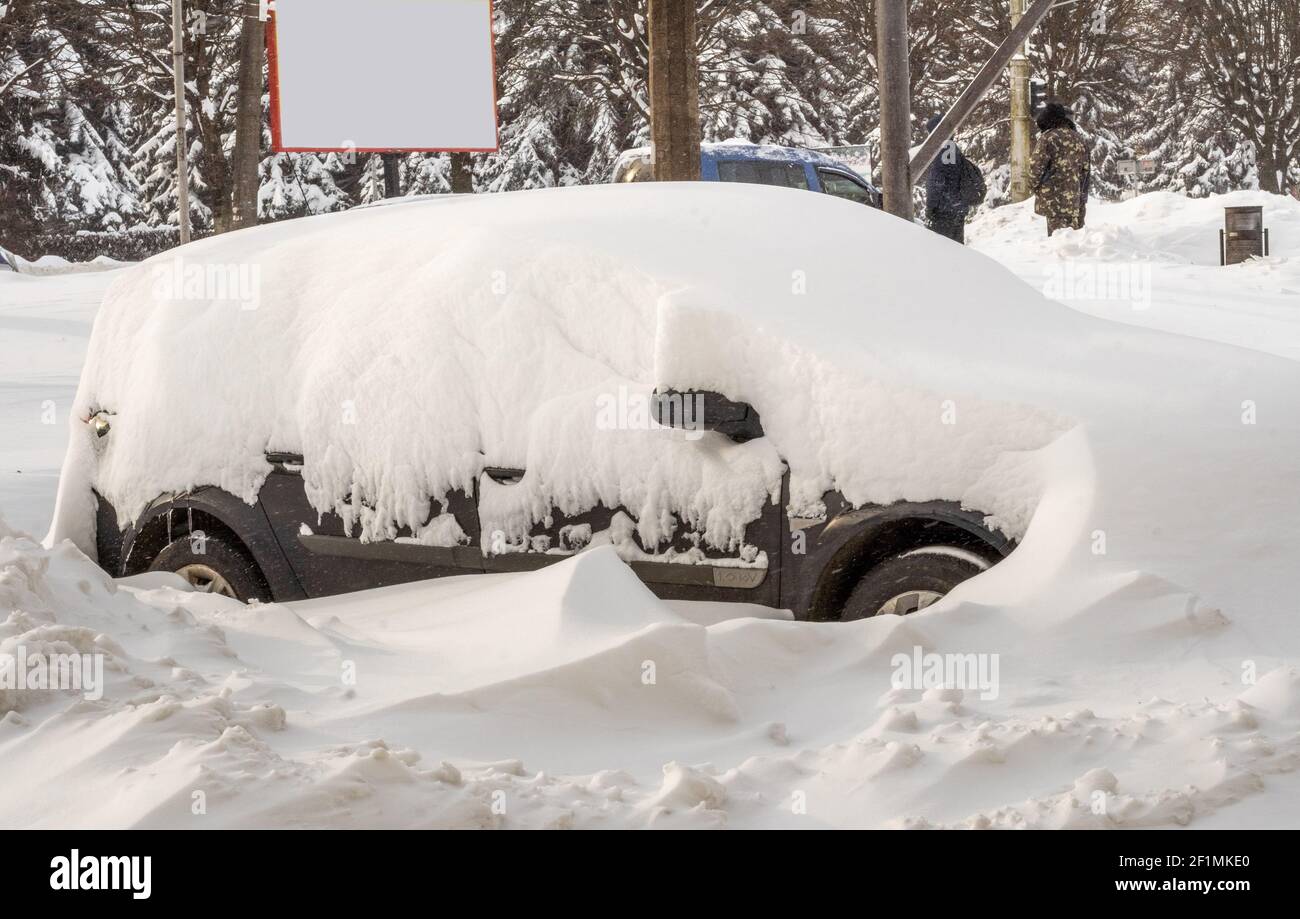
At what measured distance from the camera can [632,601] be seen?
3855 mm

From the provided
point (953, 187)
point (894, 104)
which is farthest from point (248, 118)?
point (894, 104)

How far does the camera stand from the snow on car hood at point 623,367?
12.7 feet

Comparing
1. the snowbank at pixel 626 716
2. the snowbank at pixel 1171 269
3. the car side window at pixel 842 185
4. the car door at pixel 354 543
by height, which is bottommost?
the snowbank at pixel 626 716

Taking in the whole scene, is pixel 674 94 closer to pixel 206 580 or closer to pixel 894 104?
pixel 894 104

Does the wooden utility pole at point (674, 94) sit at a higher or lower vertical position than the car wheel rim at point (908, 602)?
higher

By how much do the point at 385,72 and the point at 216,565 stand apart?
617 inches

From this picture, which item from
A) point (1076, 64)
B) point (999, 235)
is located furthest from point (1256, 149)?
point (999, 235)

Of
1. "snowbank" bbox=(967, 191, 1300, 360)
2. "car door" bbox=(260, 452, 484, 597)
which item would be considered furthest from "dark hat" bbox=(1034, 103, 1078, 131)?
"car door" bbox=(260, 452, 484, 597)

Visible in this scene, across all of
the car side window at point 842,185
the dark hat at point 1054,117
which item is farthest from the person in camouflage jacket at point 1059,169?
the car side window at point 842,185

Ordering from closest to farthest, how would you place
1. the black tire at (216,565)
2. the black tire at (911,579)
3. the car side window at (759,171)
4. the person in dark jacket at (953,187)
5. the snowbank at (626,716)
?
the snowbank at (626,716)
the black tire at (911,579)
the black tire at (216,565)
the person in dark jacket at (953,187)
the car side window at (759,171)

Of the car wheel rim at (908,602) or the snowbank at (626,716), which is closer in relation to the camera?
the snowbank at (626,716)

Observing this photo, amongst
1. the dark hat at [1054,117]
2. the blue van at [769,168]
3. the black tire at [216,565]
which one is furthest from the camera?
the blue van at [769,168]

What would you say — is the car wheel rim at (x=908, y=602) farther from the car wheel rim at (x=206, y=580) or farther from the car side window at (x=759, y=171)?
the car side window at (x=759, y=171)

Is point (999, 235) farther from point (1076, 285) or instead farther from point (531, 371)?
point (531, 371)
